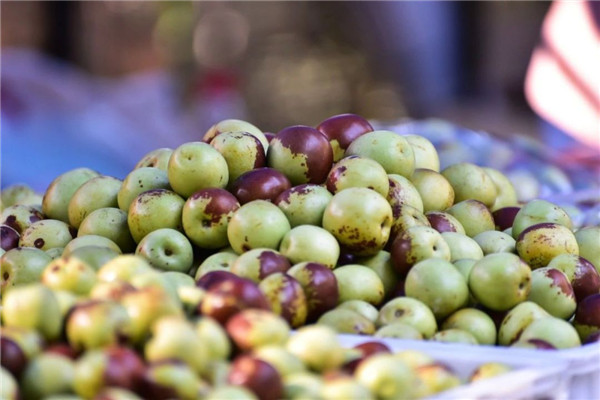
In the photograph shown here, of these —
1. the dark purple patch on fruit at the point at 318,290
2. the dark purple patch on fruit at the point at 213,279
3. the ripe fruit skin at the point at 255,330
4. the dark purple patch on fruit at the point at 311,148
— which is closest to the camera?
the ripe fruit skin at the point at 255,330

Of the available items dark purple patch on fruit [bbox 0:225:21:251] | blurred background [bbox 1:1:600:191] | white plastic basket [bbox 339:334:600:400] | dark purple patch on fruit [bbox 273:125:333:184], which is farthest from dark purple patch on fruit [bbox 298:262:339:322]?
blurred background [bbox 1:1:600:191]

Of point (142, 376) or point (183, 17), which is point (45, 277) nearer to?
point (142, 376)

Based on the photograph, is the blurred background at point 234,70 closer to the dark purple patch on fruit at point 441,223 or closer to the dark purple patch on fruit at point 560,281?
the dark purple patch on fruit at point 441,223

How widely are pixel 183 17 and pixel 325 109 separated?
1.60m

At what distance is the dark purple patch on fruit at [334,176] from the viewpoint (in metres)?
2.04

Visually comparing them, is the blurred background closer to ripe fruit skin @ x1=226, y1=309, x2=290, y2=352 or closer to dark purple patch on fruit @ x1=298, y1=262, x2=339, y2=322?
dark purple patch on fruit @ x1=298, y1=262, x2=339, y2=322

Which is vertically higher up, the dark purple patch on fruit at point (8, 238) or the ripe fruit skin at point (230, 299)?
the dark purple patch on fruit at point (8, 238)

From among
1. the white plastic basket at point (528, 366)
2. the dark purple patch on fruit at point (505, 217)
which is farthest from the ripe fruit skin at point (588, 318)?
the dark purple patch on fruit at point (505, 217)

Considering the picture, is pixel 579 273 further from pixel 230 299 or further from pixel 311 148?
pixel 230 299

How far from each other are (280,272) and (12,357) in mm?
595

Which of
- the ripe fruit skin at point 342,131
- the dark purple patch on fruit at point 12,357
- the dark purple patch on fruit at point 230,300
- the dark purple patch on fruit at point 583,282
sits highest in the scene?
the ripe fruit skin at point 342,131

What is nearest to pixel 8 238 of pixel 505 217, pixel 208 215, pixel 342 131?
pixel 208 215

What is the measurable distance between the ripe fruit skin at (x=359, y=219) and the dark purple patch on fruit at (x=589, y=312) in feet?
1.41

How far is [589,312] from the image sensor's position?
1816mm
